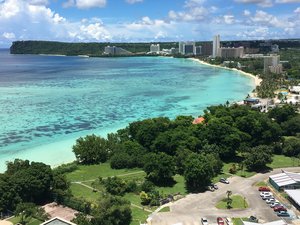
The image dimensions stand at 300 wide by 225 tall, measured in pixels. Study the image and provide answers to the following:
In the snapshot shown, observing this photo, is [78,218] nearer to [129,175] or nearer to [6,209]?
[6,209]

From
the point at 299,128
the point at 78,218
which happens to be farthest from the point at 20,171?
the point at 299,128

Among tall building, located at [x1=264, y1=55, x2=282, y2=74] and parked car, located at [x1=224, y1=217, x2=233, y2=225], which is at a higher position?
tall building, located at [x1=264, y1=55, x2=282, y2=74]

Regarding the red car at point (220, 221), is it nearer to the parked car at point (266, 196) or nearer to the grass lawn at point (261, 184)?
the parked car at point (266, 196)

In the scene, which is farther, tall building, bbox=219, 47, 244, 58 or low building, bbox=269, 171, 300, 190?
tall building, bbox=219, 47, 244, 58

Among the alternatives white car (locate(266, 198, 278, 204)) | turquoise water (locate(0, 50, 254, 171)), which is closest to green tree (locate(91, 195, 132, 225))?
white car (locate(266, 198, 278, 204))

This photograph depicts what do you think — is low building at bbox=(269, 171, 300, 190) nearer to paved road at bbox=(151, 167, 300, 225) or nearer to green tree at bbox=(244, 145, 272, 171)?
paved road at bbox=(151, 167, 300, 225)

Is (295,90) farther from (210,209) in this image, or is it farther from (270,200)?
(210,209)

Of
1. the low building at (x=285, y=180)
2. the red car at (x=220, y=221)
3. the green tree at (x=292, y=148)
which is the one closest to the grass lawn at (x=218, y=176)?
the low building at (x=285, y=180)
